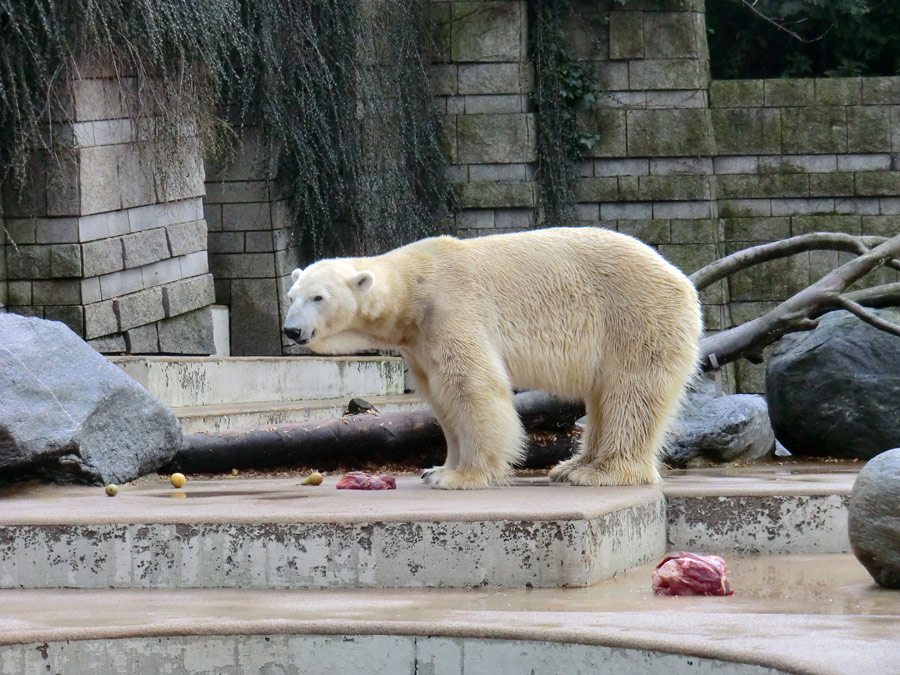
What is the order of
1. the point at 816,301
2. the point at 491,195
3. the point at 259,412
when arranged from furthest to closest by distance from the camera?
the point at 491,195, the point at 259,412, the point at 816,301

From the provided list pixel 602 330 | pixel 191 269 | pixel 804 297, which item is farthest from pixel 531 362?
pixel 191 269

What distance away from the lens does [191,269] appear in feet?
30.8

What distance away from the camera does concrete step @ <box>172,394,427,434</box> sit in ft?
22.6

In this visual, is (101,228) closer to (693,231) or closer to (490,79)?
(490,79)

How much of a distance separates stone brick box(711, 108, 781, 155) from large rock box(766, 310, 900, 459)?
484 cm

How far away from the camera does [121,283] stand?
8.44 meters

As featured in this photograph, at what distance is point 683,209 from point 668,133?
70 centimetres

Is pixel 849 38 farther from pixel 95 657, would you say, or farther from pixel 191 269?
pixel 95 657

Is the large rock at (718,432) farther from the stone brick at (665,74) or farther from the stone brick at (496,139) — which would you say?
the stone brick at (665,74)

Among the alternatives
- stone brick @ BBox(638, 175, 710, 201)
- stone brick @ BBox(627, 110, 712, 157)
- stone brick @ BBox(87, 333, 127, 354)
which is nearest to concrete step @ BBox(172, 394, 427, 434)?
stone brick @ BBox(87, 333, 127, 354)

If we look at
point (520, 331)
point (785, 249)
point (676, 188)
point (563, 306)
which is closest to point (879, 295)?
point (785, 249)

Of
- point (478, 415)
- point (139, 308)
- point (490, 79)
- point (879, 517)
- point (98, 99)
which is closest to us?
point (879, 517)

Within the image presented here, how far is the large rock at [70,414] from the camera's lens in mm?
5051

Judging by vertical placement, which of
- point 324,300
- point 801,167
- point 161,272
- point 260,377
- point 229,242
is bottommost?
point 260,377
